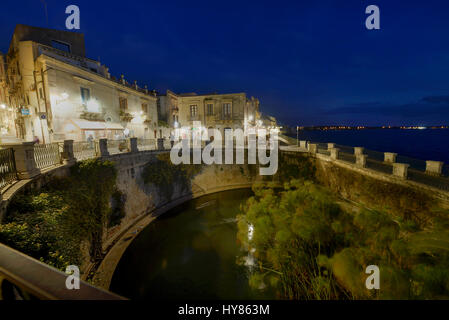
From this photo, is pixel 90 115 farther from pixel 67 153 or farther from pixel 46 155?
pixel 46 155

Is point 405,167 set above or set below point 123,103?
below

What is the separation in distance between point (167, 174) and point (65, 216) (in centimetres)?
885

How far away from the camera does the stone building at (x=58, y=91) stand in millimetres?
13914

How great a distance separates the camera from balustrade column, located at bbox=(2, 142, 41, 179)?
6.08 metres

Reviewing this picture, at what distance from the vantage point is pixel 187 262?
35.4ft

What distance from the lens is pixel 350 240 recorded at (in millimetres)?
7816

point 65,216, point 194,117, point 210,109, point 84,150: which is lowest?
point 65,216

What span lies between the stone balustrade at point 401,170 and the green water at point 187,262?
8898 millimetres

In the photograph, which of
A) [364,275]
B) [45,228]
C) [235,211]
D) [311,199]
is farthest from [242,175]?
[45,228]

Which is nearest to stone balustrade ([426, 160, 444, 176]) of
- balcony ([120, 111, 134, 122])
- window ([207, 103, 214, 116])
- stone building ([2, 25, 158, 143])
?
stone building ([2, 25, 158, 143])

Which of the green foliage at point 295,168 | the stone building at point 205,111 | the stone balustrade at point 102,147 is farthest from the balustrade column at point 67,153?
the stone building at point 205,111

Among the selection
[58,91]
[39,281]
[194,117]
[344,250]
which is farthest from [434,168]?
[194,117]

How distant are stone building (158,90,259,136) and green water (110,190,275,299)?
16.0m

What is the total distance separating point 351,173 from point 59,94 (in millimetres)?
21623
